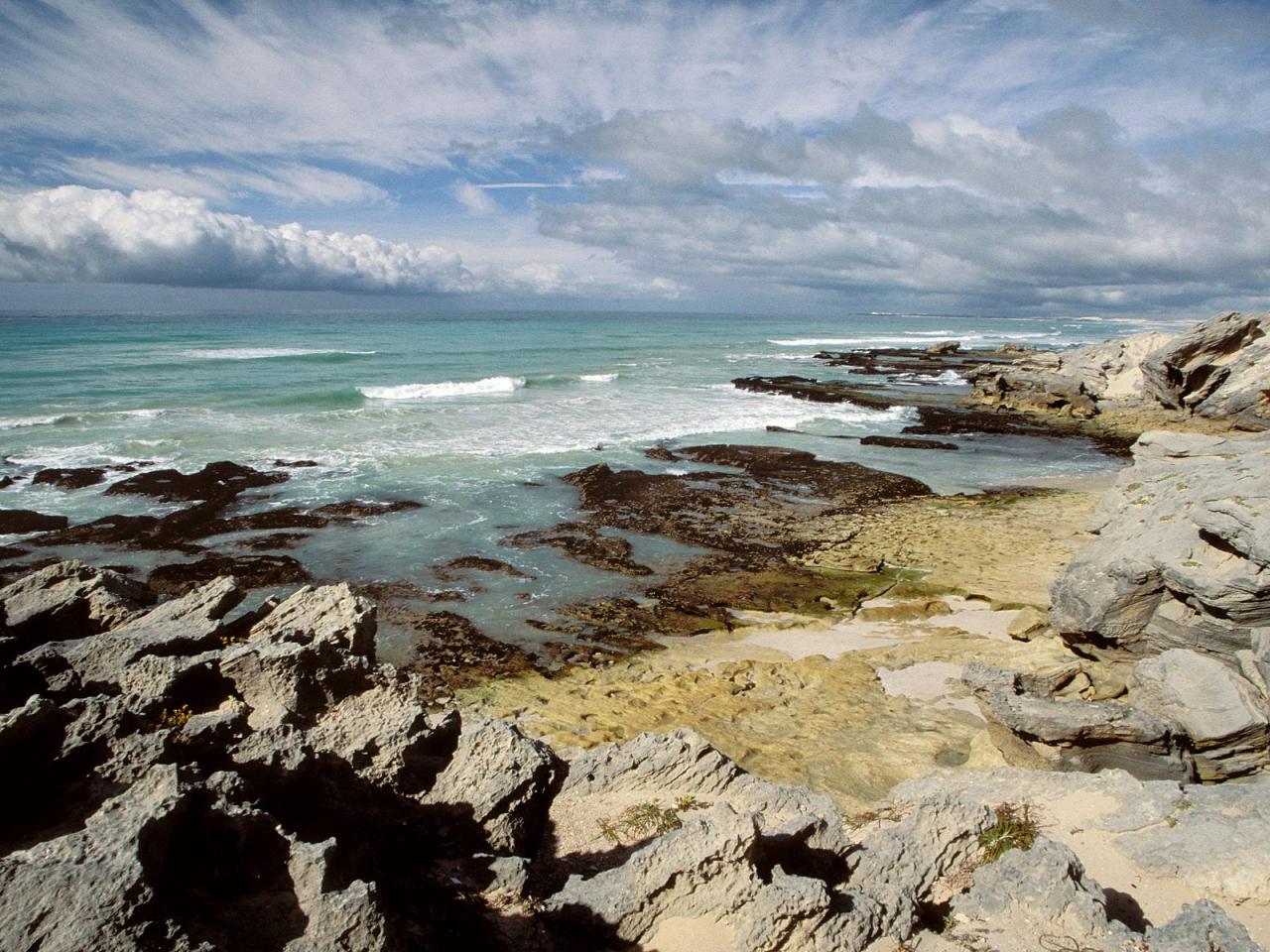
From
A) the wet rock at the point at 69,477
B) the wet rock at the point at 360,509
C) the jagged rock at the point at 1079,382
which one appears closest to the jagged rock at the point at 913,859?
the wet rock at the point at 360,509

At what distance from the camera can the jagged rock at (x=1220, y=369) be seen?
98.7 feet

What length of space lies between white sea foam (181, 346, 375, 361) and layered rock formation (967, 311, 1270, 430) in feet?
156

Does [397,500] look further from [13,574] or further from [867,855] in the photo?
[867,855]

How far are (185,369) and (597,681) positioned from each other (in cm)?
4555

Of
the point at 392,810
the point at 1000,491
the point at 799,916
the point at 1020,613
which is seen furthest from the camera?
the point at 1000,491

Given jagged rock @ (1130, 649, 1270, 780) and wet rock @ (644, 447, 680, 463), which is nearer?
jagged rock @ (1130, 649, 1270, 780)

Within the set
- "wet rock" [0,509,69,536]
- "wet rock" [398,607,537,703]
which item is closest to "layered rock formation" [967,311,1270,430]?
"wet rock" [398,607,537,703]

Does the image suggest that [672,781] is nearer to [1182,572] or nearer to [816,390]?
[1182,572]

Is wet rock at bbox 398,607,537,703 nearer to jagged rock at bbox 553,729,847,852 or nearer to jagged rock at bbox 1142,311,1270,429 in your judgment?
jagged rock at bbox 553,729,847,852

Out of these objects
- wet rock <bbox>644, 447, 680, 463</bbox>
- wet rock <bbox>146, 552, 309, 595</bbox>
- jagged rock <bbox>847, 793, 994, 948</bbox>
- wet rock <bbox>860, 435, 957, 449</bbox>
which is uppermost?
jagged rock <bbox>847, 793, 994, 948</bbox>

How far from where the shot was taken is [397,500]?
66.0 ft

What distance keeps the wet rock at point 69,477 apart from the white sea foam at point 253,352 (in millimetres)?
34681

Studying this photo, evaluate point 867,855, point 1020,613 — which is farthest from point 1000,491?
point 867,855

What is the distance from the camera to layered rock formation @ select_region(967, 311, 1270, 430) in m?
30.6
